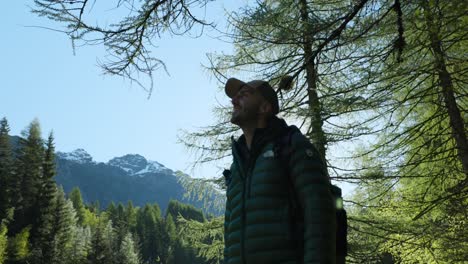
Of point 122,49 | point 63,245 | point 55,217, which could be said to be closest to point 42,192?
point 55,217

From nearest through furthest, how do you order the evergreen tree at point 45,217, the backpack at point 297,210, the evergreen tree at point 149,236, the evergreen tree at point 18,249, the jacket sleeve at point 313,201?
the jacket sleeve at point 313,201, the backpack at point 297,210, the evergreen tree at point 18,249, the evergreen tree at point 45,217, the evergreen tree at point 149,236

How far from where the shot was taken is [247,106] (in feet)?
7.58

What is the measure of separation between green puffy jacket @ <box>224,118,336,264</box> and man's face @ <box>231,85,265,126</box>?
131mm

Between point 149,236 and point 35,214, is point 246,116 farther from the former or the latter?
point 149,236

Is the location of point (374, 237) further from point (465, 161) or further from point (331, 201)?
point (331, 201)

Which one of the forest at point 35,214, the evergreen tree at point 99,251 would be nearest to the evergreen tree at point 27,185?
the forest at point 35,214

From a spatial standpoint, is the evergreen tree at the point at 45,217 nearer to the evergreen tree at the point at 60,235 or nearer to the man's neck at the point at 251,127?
the evergreen tree at the point at 60,235

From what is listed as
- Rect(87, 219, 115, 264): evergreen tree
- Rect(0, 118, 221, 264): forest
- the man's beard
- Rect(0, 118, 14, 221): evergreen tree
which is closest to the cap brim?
the man's beard

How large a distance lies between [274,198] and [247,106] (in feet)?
1.75

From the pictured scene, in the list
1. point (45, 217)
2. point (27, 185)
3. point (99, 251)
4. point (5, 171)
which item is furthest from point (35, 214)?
point (99, 251)

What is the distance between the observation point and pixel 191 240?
30.6 feet

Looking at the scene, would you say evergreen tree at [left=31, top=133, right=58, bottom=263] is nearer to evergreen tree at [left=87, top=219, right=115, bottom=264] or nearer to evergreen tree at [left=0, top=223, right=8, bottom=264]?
evergreen tree at [left=0, top=223, right=8, bottom=264]

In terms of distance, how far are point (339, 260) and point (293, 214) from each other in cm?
31

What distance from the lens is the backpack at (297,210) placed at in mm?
2004
